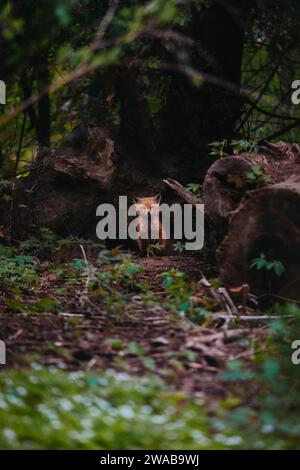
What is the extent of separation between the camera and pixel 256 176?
5.84 m

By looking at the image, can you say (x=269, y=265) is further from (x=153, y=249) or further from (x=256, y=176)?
(x=153, y=249)

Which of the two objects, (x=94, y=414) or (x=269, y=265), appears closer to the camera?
(x=94, y=414)

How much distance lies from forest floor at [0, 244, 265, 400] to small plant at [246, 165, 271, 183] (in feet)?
3.38

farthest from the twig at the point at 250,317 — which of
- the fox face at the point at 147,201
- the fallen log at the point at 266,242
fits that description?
the fox face at the point at 147,201

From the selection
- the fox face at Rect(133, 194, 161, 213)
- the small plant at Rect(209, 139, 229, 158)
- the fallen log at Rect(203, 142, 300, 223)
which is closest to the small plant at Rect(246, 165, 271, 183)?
the fallen log at Rect(203, 142, 300, 223)

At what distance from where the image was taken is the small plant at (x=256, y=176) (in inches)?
227

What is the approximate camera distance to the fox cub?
7660 mm

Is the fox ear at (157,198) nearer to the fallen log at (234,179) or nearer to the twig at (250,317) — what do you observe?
the fallen log at (234,179)

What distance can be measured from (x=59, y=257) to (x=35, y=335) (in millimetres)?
3050

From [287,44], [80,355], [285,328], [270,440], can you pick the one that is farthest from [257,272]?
[287,44]

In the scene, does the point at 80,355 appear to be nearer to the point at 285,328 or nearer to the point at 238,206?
the point at 285,328

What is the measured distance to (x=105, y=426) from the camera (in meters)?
3.17

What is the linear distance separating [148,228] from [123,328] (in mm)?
3208

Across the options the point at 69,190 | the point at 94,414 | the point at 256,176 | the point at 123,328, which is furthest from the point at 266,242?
the point at 69,190
